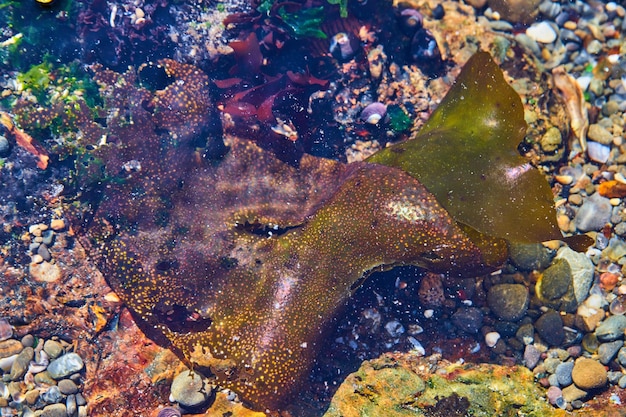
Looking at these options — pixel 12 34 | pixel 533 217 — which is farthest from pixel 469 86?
pixel 12 34

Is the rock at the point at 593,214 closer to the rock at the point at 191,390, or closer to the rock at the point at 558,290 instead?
the rock at the point at 558,290

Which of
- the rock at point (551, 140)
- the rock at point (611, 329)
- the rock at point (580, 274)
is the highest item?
the rock at point (551, 140)

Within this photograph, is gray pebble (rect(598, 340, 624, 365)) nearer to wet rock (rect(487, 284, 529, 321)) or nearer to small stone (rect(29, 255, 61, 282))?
wet rock (rect(487, 284, 529, 321))

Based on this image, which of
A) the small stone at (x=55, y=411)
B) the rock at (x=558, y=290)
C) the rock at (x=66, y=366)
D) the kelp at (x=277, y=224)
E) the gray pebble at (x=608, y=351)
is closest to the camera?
the kelp at (x=277, y=224)

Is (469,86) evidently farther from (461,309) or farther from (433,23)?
(461,309)

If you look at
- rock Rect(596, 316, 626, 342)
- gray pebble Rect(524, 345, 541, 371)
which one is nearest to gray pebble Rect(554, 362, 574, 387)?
gray pebble Rect(524, 345, 541, 371)

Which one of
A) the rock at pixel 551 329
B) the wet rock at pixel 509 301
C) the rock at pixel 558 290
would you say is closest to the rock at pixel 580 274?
the rock at pixel 558 290

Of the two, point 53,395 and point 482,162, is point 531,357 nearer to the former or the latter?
point 482,162
